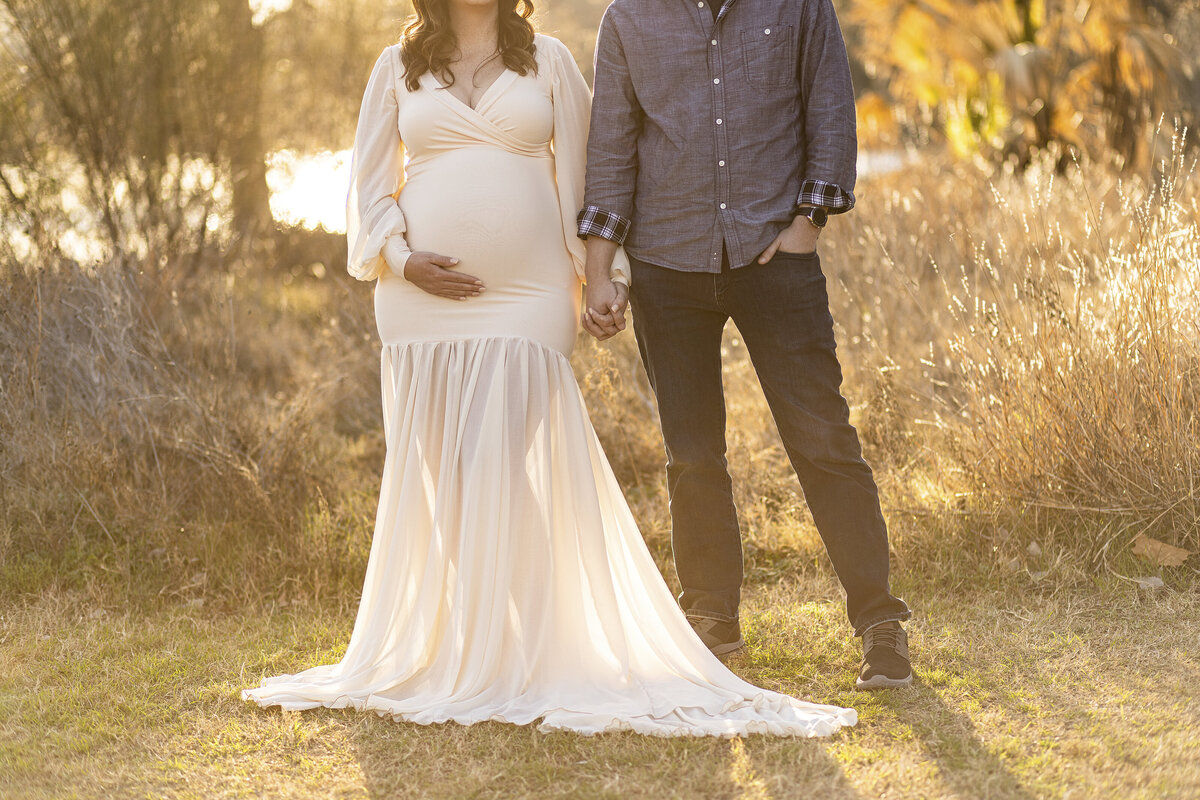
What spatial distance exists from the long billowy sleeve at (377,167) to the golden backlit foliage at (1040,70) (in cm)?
733

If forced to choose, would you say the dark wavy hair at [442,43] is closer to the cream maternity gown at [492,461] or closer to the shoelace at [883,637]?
the cream maternity gown at [492,461]

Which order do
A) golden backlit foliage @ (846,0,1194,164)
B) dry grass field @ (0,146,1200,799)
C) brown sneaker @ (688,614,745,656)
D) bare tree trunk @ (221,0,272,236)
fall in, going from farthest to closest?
golden backlit foliage @ (846,0,1194,164), bare tree trunk @ (221,0,272,236), brown sneaker @ (688,614,745,656), dry grass field @ (0,146,1200,799)

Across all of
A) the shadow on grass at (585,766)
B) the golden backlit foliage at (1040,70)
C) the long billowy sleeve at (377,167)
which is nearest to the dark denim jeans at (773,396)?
the shadow on grass at (585,766)

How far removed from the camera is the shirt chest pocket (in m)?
2.96

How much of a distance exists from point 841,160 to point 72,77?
22.1ft

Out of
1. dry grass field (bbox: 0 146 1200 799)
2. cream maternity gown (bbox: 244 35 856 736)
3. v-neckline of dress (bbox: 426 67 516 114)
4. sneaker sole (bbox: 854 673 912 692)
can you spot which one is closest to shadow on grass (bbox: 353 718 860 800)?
dry grass field (bbox: 0 146 1200 799)

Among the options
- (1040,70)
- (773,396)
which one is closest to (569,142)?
(773,396)

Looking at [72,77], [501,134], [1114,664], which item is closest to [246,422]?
[501,134]

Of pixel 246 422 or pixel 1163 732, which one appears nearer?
pixel 1163 732

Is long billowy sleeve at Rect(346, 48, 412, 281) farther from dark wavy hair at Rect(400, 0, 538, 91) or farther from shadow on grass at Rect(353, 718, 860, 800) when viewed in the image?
shadow on grass at Rect(353, 718, 860, 800)

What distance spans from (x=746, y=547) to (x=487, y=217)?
6.31 ft

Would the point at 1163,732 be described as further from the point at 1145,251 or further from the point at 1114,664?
the point at 1145,251

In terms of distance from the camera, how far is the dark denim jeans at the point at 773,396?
119 inches

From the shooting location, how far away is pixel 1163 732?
271 centimetres
